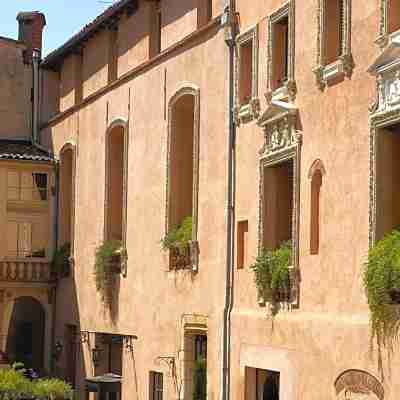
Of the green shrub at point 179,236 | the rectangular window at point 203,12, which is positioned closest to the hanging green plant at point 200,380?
the green shrub at point 179,236

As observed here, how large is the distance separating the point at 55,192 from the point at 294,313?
17042 mm

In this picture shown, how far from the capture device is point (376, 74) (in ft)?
63.2

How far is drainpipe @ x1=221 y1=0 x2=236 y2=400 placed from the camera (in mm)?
24859

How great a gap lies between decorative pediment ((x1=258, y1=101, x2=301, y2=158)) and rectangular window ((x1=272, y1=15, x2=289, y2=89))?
2.31ft

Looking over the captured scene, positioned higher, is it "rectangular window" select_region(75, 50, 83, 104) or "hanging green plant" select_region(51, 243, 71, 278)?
"rectangular window" select_region(75, 50, 83, 104)

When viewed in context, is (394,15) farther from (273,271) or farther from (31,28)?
(31,28)

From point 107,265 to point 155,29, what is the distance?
619 centimetres

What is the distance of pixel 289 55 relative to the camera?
22750mm

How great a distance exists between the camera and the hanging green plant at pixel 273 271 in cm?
2247

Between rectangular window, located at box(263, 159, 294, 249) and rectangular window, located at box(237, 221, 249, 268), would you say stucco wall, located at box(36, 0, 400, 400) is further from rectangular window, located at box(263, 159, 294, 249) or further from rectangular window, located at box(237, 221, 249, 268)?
rectangular window, located at box(263, 159, 294, 249)

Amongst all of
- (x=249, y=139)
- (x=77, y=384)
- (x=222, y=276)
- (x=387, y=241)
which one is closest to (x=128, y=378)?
(x=77, y=384)

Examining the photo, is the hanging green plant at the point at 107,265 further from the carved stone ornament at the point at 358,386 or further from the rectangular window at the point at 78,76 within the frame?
the carved stone ornament at the point at 358,386

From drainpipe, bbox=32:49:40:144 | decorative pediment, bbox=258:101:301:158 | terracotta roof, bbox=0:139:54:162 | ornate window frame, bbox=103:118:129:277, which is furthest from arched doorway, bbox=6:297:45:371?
decorative pediment, bbox=258:101:301:158

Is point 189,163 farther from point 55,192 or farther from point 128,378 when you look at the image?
point 55,192
